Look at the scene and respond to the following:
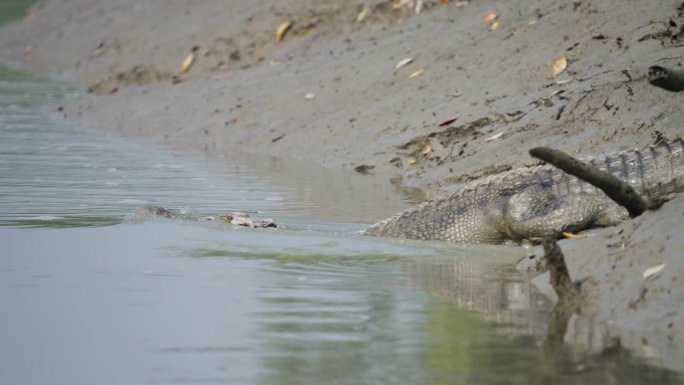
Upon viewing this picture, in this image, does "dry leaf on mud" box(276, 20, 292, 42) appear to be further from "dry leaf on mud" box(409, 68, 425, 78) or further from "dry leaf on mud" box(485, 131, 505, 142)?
"dry leaf on mud" box(485, 131, 505, 142)

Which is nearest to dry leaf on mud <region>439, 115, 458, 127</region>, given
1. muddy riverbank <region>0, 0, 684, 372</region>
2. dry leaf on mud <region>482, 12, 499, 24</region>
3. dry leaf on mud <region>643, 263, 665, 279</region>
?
muddy riverbank <region>0, 0, 684, 372</region>

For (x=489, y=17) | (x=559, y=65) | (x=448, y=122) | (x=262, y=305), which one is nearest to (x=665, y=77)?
(x=262, y=305)

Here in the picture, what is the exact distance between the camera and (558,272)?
19.9 ft

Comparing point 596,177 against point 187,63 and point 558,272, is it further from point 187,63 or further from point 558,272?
point 187,63

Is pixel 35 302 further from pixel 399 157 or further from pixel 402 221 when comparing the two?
pixel 399 157

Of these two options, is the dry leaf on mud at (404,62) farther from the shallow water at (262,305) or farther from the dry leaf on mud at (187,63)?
the dry leaf on mud at (187,63)

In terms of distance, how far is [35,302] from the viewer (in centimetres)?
639

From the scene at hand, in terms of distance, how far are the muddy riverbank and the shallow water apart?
0.59 meters

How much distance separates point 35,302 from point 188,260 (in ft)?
4.25

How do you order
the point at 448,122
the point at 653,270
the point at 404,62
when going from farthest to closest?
the point at 404,62, the point at 448,122, the point at 653,270

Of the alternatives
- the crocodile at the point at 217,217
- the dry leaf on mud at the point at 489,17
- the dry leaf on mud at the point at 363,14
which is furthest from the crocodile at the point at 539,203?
the dry leaf on mud at the point at 363,14

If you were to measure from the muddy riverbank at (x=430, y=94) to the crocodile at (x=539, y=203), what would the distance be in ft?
3.38

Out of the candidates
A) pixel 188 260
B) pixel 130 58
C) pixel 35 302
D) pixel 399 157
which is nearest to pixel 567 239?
pixel 188 260

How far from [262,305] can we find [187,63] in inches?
593
